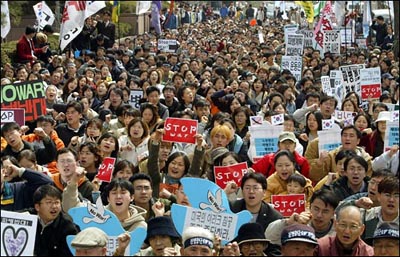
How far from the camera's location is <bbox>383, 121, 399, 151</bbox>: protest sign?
8.48 m

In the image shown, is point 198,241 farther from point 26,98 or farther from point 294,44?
point 294,44

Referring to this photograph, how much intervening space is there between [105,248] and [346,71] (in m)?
8.96

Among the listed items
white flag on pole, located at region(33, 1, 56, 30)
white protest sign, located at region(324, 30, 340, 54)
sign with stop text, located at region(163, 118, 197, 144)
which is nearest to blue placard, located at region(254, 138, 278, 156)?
sign with stop text, located at region(163, 118, 197, 144)

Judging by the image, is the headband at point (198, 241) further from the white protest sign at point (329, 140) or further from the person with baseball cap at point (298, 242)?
the white protest sign at point (329, 140)

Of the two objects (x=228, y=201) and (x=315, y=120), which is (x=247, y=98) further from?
(x=228, y=201)

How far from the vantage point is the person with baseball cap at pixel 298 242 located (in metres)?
5.50

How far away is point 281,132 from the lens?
911 centimetres

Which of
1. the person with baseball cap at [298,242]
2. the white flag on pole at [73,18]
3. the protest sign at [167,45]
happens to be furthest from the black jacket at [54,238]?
the protest sign at [167,45]

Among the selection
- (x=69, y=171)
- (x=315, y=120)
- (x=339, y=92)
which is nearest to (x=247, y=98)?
(x=339, y=92)

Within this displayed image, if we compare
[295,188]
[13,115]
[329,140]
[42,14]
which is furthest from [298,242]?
[42,14]

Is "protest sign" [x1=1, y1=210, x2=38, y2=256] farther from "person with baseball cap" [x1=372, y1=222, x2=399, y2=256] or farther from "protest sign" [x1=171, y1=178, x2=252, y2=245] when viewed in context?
"person with baseball cap" [x1=372, y1=222, x2=399, y2=256]

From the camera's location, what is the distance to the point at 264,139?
9117 millimetres

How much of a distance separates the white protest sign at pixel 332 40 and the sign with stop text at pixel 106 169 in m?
12.8

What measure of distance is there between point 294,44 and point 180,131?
32.7 feet
